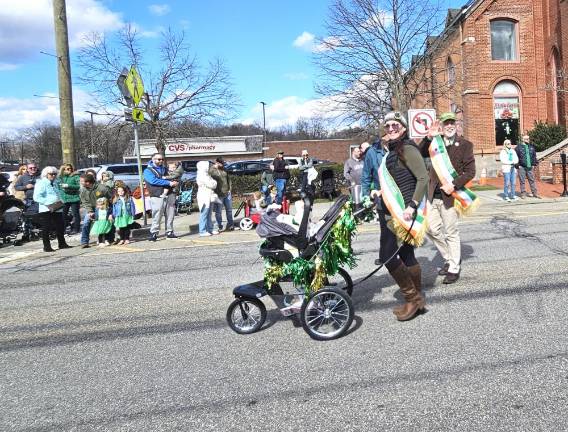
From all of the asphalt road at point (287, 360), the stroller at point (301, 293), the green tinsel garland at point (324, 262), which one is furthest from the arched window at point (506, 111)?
the stroller at point (301, 293)

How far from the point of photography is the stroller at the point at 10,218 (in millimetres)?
12602

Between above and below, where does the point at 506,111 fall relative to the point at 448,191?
above

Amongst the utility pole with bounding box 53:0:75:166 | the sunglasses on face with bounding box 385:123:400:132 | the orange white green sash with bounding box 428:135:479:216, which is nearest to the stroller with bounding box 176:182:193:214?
the utility pole with bounding box 53:0:75:166

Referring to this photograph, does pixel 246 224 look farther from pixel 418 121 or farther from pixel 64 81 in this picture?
pixel 64 81

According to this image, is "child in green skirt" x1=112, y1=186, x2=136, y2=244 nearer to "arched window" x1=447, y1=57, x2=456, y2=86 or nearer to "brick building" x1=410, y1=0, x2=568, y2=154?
"arched window" x1=447, y1=57, x2=456, y2=86

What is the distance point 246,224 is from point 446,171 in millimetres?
7347

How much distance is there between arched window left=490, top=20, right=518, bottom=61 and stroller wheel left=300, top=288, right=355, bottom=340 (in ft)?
86.4

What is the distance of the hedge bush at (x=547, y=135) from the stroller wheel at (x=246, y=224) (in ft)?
57.3

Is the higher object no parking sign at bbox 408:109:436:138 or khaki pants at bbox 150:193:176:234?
no parking sign at bbox 408:109:436:138

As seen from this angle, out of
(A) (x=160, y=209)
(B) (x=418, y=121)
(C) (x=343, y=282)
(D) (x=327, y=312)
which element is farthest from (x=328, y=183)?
(D) (x=327, y=312)

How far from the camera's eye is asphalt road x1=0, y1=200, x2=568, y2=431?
134 inches

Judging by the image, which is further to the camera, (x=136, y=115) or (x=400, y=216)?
(x=136, y=115)

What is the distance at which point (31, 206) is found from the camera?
44.0 ft

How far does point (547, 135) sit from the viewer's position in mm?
24438
